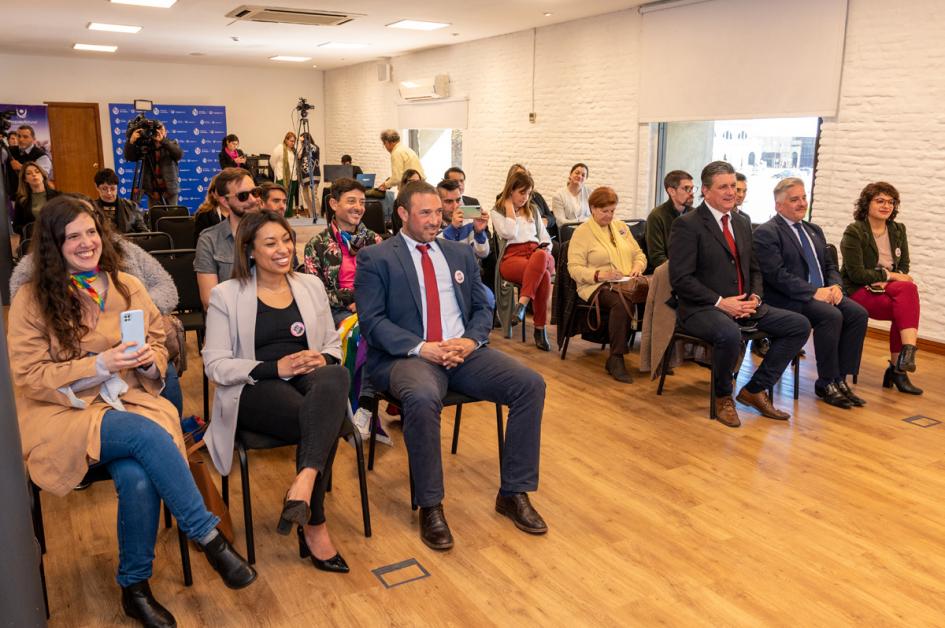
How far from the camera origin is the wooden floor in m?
2.59

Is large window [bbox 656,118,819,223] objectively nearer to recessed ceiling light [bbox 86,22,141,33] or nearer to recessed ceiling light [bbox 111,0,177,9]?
recessed ceiling light [bbox 111,0,177,9]

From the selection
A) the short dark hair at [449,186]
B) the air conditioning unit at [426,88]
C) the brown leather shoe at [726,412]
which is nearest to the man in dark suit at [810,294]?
the brown leather shoe at [726,412]

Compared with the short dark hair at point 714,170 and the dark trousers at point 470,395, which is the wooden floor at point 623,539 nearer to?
the dark trousers at point 470,395

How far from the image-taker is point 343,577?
9.09 feet

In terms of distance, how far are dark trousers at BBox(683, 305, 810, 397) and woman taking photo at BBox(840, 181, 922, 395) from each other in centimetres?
85

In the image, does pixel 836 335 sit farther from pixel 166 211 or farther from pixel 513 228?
pixel 166 211

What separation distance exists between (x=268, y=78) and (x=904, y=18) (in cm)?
1310

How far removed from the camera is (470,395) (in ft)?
10.7

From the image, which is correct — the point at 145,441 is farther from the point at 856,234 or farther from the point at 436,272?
the point at 856,234

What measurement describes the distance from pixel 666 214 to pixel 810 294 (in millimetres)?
1292

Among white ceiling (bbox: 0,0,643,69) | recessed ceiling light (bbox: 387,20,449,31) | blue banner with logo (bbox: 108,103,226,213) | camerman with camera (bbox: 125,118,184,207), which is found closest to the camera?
white ceiling (bbox: 0,0,643,69)

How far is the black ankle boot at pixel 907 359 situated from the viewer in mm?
4801

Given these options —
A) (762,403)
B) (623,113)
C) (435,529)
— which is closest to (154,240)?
(435,529)

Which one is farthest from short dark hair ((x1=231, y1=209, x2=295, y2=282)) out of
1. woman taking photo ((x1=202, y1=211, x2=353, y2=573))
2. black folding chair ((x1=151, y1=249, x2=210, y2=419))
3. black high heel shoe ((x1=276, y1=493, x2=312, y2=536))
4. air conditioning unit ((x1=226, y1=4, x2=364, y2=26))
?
air conditioning unit ((x1=226, y1=4, x2=364, y2=26))
